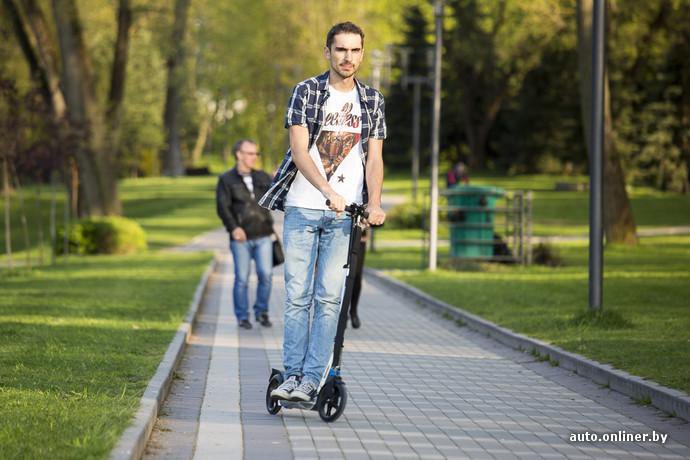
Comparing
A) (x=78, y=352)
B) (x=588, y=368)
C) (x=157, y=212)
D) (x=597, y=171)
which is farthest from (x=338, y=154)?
(x=157, y=212)

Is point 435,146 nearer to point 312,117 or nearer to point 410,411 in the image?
point 410,411

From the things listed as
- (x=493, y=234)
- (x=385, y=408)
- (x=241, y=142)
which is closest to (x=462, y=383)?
(x=385, y=408)

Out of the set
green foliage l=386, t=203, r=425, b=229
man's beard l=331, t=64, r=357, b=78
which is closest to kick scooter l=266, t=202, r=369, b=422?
man's beard l=331, t=64, r=357, b=78

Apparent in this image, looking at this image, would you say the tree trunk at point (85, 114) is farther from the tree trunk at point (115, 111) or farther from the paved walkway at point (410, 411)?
the paved walkway at point (410, 411)

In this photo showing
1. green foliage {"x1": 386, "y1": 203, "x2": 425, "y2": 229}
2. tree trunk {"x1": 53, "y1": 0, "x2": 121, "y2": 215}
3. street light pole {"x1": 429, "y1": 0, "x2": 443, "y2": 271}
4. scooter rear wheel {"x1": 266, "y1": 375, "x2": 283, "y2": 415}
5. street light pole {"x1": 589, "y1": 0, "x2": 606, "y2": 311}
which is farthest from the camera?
green foliage {"x1": 386, "y1": 203, "x2": 425, "y2": 229}

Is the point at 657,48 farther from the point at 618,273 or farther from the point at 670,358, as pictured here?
the point at 670,358

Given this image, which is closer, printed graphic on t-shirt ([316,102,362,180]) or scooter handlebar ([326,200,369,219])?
scooter handlebar ([326,200,369,219])

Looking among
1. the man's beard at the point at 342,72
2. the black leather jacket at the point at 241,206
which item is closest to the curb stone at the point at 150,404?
the black leather jacket at the point at 241,206

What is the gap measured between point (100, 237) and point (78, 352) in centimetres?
2004

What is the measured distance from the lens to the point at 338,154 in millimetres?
7676

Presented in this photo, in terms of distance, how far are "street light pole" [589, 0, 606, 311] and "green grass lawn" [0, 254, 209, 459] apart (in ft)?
14.5

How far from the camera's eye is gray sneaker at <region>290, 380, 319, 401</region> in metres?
7.61

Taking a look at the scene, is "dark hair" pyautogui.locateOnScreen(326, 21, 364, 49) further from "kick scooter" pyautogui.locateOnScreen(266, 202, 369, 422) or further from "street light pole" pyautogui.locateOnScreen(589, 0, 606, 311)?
"street light pole" pyautogui.locateOnScreen(589, 0, 606, 311)

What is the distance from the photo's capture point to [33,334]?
11852 millimetres
